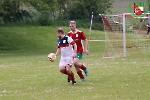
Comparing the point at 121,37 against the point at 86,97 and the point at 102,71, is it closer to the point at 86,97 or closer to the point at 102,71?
the point at 102,71

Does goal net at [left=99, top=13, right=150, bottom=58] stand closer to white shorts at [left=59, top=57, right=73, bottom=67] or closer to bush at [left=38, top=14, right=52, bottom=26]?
white shorts at [left=59, top=57, right=73, bottom=67]

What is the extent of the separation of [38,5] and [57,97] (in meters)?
30.7

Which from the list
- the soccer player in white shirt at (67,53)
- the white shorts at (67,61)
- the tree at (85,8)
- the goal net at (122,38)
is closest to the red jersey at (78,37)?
the soccer player in white shirt at (67,53)

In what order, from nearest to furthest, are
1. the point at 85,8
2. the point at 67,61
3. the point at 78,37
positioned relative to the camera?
1. the point at 67,61
2. the point at 78,37
3. the point at 85,8

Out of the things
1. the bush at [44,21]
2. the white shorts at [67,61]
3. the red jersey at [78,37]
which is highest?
the red jersey at [78,37]

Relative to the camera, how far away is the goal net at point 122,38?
27131mm

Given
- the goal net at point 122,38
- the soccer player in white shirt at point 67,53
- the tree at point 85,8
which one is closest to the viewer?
the soccer player in white shirt at point 67,53

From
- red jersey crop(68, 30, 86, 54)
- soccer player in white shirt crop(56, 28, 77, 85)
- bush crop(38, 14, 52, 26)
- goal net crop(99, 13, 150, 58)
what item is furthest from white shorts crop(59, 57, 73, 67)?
bush crop(38, 14, 52, 26)

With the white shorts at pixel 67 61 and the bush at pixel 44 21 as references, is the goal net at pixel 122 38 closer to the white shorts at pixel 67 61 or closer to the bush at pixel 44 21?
the white shorts at pixel 67 61

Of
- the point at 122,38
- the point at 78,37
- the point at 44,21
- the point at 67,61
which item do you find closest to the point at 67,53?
the point at 67,61

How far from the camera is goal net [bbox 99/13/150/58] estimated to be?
2713 cm

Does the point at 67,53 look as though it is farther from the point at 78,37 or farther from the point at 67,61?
the point at 78,37

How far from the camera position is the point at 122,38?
2750 cm

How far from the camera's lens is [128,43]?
2788 cm
